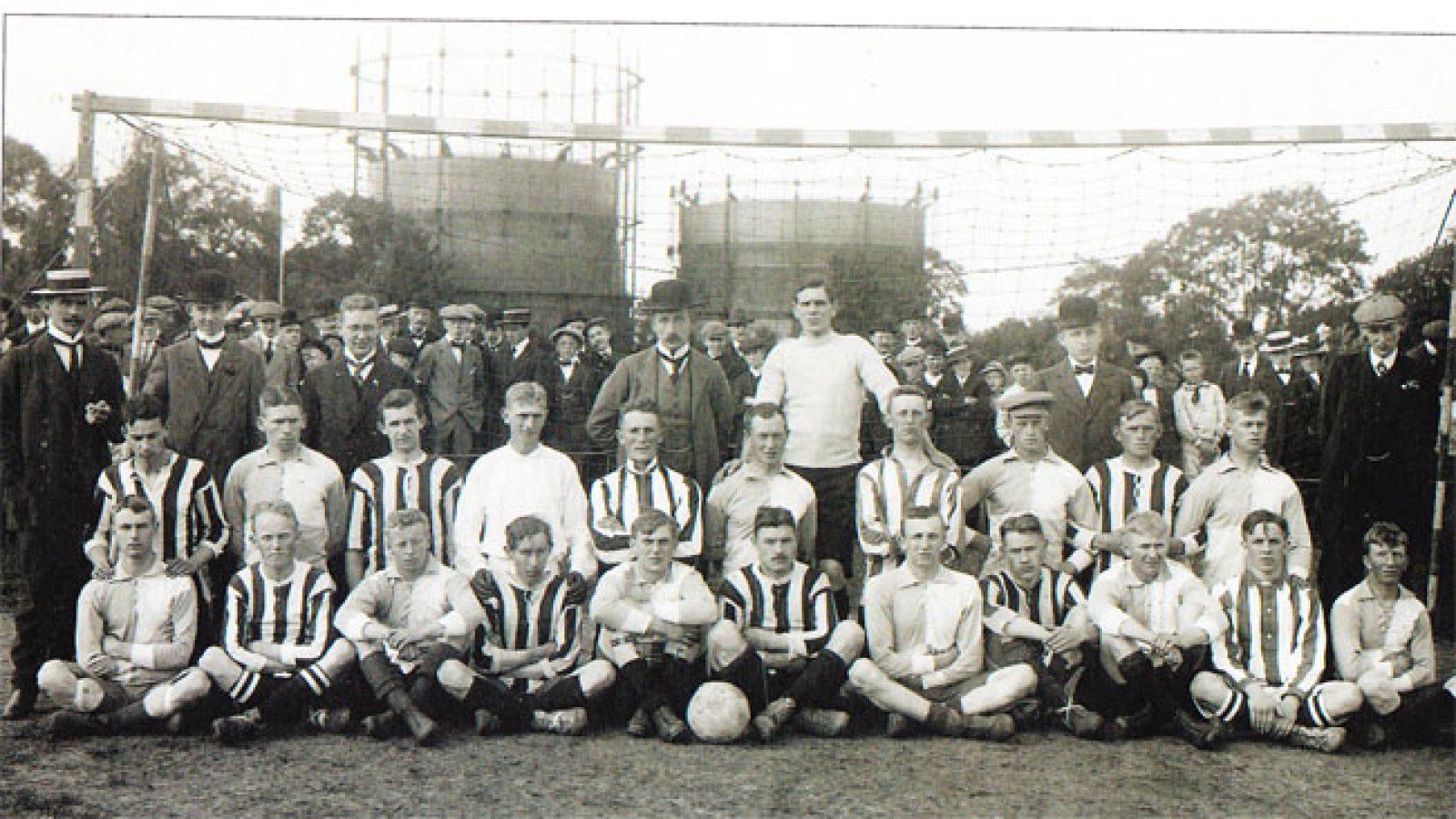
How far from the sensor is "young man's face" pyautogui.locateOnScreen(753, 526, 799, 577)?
4043mm

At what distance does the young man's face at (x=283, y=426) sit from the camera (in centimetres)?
438

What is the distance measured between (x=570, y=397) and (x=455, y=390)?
74 centimetres

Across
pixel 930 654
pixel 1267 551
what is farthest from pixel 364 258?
pixel 1267 551

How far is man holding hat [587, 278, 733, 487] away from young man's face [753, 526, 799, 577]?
2.93 ft

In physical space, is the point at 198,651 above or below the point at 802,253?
below

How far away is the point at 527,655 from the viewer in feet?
12.9

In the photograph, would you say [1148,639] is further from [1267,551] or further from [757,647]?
[757,647]

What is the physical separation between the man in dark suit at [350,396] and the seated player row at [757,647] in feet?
2.56

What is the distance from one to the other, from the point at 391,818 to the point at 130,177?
4.05 m

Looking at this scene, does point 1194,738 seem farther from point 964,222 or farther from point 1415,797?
point 964,222

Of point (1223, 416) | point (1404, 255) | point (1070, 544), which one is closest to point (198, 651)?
point (1070, 544)

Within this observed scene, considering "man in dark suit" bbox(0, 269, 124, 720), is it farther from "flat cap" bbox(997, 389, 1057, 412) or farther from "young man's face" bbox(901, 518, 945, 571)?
"flat cap" bbox(997, 389, 1057, 412)

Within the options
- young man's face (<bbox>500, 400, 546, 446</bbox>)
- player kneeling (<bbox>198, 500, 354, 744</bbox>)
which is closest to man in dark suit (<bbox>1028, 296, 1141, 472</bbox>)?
young man's face (<bbox>500, 400, 546, 446</bbox>)

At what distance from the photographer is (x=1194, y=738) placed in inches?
150
